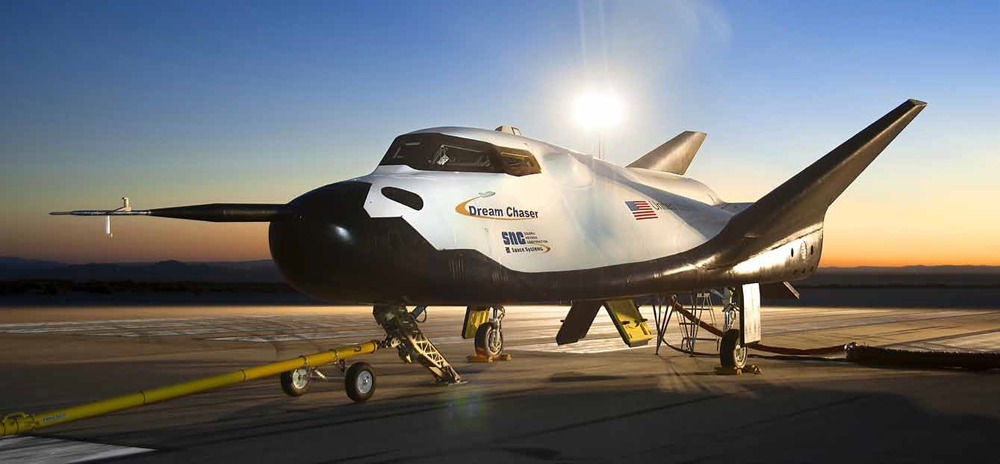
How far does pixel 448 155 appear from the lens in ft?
35.7

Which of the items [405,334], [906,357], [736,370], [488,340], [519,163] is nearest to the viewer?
[519,163]

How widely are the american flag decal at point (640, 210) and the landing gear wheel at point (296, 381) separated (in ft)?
16.9

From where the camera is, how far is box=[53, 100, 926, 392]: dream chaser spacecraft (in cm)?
960

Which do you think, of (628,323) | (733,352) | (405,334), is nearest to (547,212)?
(405,334)

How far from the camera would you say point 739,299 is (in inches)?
583

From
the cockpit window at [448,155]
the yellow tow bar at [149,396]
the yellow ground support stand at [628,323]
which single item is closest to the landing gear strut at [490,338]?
the yellow ground support stand at [628,323]

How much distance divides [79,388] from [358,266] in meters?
6.29

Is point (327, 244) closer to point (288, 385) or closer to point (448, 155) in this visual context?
point (448, 155)

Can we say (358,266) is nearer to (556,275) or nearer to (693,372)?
(556,275)

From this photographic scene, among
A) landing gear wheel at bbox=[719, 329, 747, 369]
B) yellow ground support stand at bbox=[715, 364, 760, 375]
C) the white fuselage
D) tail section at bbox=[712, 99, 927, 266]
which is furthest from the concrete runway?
tail section at bbox=[712, 99, 927, 266]

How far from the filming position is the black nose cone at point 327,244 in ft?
31.0

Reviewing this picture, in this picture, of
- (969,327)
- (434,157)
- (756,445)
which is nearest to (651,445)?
(756,445)

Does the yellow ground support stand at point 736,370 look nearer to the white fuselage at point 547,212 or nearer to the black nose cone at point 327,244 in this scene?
the white fuselage at point 547,212

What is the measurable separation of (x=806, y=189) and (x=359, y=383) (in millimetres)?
7912
